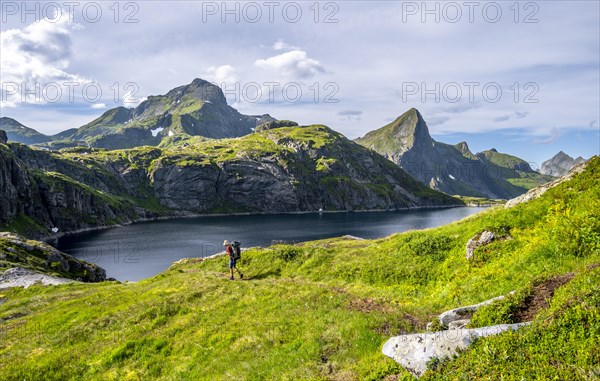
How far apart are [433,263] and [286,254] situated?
1650 cm

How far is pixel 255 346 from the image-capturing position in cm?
1877

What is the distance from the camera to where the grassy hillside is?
10391mm

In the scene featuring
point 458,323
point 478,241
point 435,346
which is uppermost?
point 478,241

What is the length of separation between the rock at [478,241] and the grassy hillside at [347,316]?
67 cm

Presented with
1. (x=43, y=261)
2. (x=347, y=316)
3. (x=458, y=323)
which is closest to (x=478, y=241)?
(x=347, y=316)

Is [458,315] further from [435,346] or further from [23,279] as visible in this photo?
[23,279]

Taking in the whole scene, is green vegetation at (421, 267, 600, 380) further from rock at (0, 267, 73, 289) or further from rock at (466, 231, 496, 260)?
rock at (0, 267, 73, 289)

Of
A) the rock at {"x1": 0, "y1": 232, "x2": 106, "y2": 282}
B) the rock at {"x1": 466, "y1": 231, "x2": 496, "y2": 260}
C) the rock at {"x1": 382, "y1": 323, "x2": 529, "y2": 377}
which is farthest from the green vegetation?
the rock at {"x1": 0, "y1": 232, "x2": 106, "y2": 282}

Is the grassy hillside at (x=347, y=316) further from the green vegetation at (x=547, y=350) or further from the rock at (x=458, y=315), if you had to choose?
the rock at (x=458, y=315)

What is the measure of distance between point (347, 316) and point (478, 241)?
12.4 m

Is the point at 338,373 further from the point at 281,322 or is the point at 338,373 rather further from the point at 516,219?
the point at 516,219

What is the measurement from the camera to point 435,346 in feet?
38.1

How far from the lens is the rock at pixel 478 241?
82.3 ft

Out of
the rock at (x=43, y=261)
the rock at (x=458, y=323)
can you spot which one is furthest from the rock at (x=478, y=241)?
the rock at (x=43, y=261)
